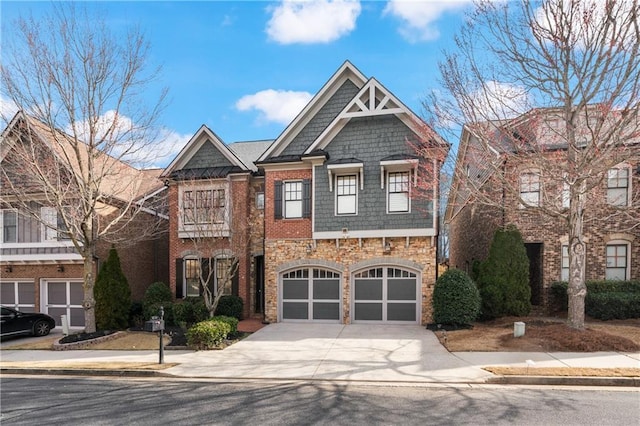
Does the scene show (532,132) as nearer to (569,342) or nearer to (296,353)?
(569,342)

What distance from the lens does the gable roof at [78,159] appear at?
12.1 m

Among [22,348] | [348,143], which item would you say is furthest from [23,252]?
[348,143]

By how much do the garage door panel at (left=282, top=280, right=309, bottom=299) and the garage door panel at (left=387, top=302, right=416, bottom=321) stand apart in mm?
3419

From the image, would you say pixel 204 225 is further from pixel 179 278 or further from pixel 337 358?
pixel 337 358

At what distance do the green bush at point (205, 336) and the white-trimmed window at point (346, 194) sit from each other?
6414 mm

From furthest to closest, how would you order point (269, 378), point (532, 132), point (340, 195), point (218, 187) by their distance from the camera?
point (218, 187) → point (340, 195) → point (532, 132) → point (269, 378)

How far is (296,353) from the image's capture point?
9.62 m

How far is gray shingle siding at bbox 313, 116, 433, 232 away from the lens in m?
13.6

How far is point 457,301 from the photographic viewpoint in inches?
472

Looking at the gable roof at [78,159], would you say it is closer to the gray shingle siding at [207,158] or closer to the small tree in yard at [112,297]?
the gray shingle siding at [207,158]

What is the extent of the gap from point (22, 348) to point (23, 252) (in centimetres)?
591

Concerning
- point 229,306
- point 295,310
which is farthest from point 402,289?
point 229,306

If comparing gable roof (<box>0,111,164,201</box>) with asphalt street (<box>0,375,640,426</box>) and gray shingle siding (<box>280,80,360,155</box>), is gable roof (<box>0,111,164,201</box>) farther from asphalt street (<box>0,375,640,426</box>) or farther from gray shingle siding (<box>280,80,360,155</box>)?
asphalt street (<box>0,375,640,426</box>)

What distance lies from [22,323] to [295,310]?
10.6 m
